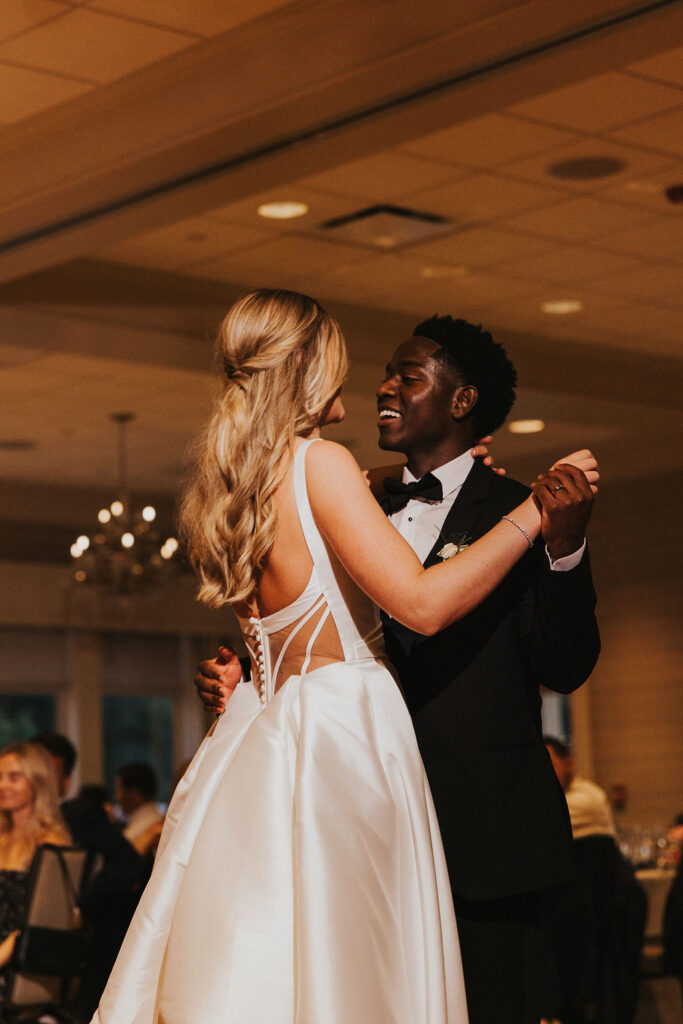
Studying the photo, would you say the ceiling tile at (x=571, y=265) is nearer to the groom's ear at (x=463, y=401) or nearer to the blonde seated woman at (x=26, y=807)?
the blonde seated woman at (x=26, y=807)

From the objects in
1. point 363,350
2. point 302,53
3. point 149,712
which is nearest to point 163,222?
point 302,53

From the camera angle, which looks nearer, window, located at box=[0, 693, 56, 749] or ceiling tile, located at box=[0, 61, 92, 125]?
ceiling tile, located at box=[0, 61, 92, 125]

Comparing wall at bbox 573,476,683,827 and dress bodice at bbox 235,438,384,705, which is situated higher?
wall at bbox 573,476,683,827

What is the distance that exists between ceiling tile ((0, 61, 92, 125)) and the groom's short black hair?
2937 millimetres

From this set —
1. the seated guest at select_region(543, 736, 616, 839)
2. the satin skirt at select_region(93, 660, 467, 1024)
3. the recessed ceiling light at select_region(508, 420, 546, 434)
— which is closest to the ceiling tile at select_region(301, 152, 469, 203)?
the seated guest at select_region(543, 736, 616, 839)

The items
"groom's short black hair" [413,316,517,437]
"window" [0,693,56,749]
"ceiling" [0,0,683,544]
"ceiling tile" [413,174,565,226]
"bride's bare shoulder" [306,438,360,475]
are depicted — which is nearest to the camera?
"bride's bare shoulder" [306,438,360,475]

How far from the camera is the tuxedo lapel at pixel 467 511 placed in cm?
244

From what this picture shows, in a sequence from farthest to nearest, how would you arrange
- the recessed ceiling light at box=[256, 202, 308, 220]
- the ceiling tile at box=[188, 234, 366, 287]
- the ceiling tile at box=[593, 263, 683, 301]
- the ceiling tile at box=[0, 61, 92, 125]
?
the ceiling tile at box=[593, 263, 683, 301] < the ceiling tile at box=[188, 234, 366, 287] < the recessed ceiling light at box=[256, 202, 308, 220] < the ceiling tile at box=[0, 61, 92, 125]

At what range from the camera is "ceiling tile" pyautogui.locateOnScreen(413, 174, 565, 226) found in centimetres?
628

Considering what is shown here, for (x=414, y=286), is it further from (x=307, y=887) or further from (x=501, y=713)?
(x=307, y=887)

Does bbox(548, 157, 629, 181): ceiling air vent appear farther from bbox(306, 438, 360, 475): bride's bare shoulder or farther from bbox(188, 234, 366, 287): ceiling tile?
bbox(306, 438, 360, 475): bride's bare shoulder

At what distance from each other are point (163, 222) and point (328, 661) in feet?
12.2

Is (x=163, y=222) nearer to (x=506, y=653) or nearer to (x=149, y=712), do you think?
(x=506, y=653)

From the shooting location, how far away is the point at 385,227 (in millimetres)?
6715
